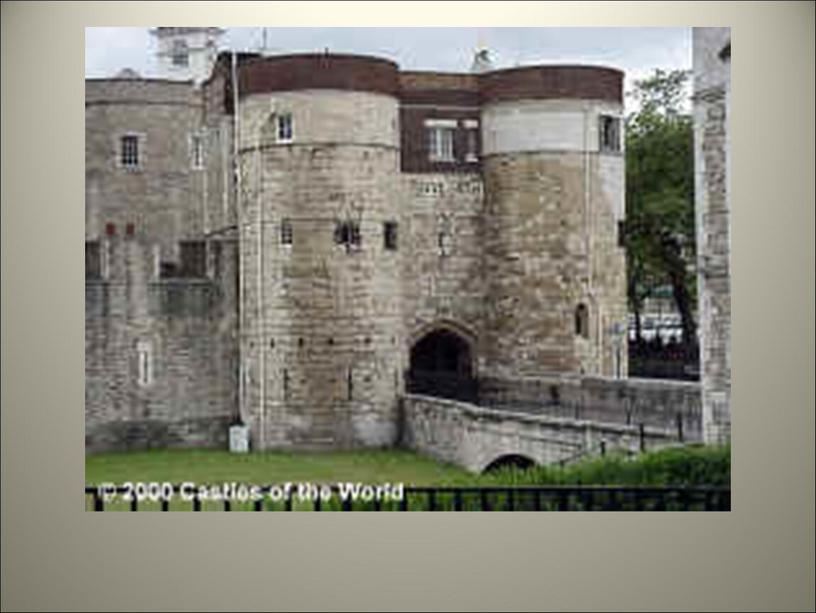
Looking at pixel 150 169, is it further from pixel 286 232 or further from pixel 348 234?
pixel 348 234

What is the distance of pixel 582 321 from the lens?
8641 millimetres

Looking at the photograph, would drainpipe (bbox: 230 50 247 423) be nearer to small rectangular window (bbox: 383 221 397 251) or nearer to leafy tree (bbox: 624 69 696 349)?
small rectangular window (bbox: 383 221 397 251)

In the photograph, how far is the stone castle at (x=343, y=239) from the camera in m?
8.43

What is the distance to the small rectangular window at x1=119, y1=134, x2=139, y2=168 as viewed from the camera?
834 centimetres

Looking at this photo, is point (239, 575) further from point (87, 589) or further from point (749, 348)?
point (749, 348)

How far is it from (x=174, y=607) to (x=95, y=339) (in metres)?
1.47

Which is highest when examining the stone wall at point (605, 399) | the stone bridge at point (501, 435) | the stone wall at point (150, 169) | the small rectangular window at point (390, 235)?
the stone wall at point (150, 169)

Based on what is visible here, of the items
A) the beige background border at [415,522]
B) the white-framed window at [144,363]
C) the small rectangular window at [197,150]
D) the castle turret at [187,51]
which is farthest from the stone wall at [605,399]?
the castle turret at [187,51]

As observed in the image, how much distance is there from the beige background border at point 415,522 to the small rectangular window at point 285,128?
4.64ft

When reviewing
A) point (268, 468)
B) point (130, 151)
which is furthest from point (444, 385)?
point (130, 151)

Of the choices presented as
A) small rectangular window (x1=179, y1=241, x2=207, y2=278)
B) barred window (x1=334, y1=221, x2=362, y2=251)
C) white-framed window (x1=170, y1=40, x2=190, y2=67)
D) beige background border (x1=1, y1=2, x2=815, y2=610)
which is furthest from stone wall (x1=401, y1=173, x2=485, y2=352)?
beige background border (x1=1, y1=2, x2=815, y2=610)

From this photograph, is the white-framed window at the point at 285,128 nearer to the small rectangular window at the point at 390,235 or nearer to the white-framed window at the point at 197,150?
the white-framed window at the point at 197,150

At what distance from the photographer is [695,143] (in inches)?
308

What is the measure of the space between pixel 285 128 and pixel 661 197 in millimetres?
2213
